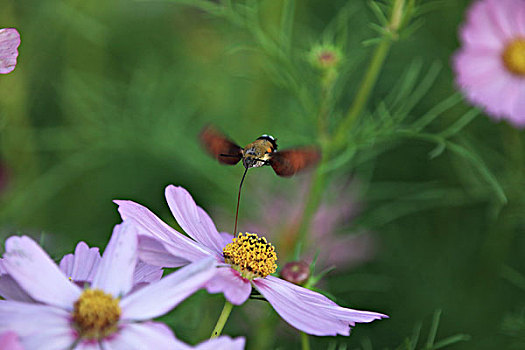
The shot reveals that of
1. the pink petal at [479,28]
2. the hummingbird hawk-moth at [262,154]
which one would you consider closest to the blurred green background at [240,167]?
the pink petal at [479,28]

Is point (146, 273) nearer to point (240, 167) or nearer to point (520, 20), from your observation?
point (240, 167)

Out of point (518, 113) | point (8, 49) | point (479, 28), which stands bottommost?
point (8, 49)

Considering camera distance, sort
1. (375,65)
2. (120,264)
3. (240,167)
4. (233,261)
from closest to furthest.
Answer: (120,264)
(233,261)
(375,65)
(240,167)

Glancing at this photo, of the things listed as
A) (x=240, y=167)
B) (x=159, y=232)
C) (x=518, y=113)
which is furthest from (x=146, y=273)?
(x=518, y=113)

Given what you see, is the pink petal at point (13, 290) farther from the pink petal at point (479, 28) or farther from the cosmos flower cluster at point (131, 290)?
the pink petal at point (479, 28)

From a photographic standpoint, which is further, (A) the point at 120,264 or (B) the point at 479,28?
(B) the point at 479,28
